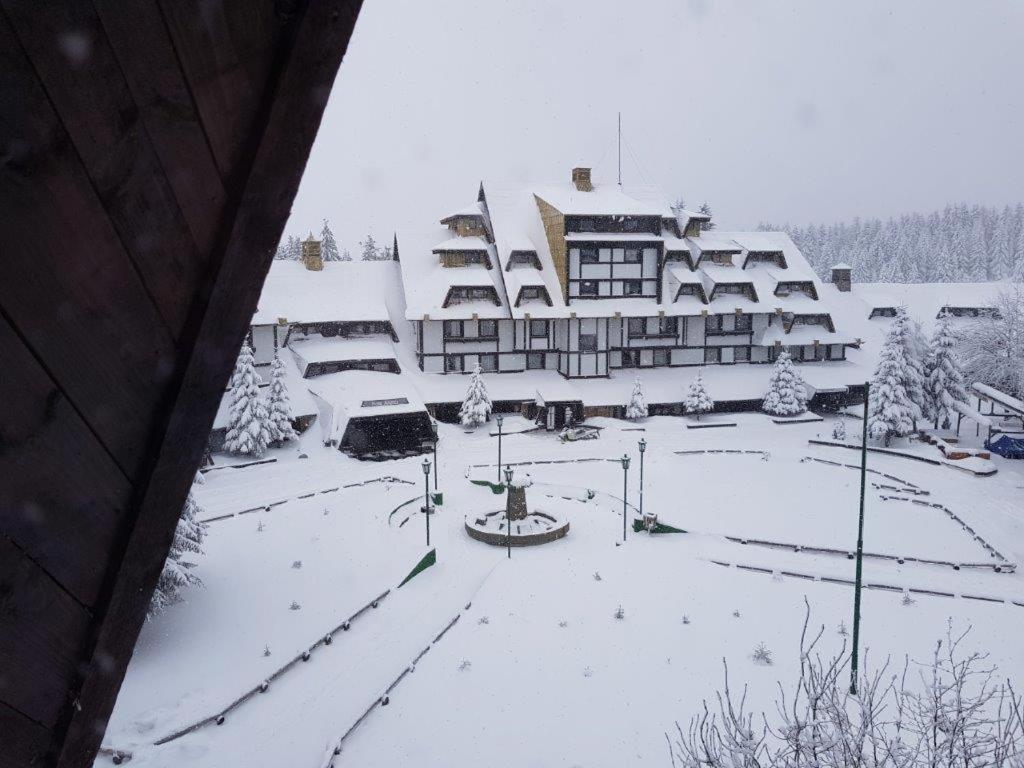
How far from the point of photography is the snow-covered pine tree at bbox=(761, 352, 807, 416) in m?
36.2

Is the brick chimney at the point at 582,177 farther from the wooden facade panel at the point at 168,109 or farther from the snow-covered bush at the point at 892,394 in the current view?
the wooden facade panel at the point at 168,109

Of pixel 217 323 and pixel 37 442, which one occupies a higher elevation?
pixel 217 323

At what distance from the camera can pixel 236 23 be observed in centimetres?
145

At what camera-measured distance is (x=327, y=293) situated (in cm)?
3731

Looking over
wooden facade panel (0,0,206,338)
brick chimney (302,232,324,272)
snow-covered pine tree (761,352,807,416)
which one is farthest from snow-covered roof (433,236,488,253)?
wooden facade panel (0,0,206,338)

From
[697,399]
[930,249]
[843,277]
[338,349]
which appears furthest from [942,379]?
[930,249]

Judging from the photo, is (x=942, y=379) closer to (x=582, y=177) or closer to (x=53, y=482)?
(x=582, y=177)

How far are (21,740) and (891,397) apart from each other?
1474 inches

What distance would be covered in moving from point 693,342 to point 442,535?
972 inches

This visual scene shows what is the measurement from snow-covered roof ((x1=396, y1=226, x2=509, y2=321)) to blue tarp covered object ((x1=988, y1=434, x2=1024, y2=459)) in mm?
24984

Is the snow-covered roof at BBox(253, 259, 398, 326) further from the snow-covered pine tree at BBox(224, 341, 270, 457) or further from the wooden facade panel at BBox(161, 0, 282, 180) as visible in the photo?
the wooden facade panel at BBox(161, 0, 282, 180)

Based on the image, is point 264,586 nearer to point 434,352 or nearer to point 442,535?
point 442,535

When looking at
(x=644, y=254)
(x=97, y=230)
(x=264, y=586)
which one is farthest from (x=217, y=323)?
(x=644, y=254)

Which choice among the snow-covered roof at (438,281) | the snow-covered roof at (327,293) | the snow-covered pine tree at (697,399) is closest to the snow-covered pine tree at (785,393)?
the snow-covered pine tree at (697,399)
